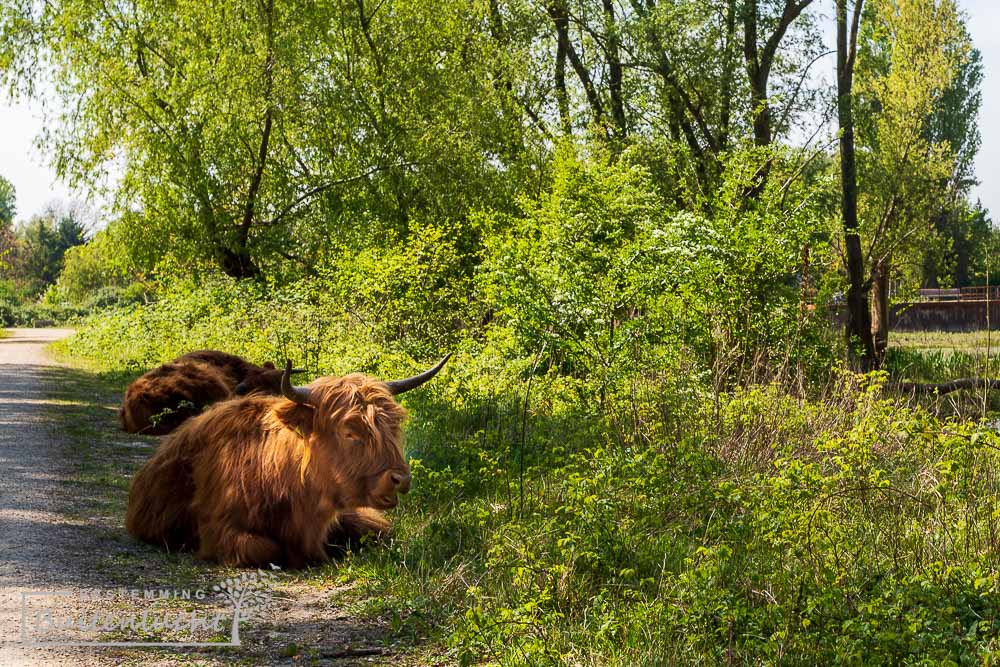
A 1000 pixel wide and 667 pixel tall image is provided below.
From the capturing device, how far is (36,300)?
240 feet

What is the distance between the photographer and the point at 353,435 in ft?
17.8

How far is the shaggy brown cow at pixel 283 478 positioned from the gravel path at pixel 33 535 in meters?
0.53

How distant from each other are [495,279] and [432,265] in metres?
4.65

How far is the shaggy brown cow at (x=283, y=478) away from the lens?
5.39m

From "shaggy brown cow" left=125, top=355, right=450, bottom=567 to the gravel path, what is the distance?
0.53m

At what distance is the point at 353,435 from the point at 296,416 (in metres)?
0.59

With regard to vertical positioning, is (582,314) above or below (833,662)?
above

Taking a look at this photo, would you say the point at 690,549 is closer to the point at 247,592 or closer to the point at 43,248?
the point at 247,592

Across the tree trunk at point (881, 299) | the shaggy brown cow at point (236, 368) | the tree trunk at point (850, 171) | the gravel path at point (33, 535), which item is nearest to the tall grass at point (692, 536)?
the gravel path at point (33, 535)

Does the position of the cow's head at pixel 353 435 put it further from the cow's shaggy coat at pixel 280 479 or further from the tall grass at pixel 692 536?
the tall grass at pixel 692 536

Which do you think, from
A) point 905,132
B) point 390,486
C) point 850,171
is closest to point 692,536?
point 390,486

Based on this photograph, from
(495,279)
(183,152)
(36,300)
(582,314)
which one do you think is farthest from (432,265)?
(36,300)

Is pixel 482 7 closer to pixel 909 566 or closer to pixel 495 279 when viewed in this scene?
pixel 495 279

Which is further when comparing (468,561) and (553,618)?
(468,561)
